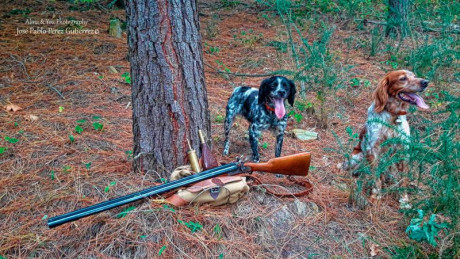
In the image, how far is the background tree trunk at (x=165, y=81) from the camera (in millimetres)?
3328

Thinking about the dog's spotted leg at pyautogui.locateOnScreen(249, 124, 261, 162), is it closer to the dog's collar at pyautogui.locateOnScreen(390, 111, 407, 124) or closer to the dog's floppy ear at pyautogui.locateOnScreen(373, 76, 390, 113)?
the dog's floppy ear at pyautogui.locateOnScreen(373, 76, 390, 113)

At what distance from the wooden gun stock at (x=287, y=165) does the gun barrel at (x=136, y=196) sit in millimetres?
232

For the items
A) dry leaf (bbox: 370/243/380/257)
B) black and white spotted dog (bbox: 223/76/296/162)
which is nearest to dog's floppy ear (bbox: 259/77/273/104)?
black and white spotted dog (bbox: 223/76/296/162)

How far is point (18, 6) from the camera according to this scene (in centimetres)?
980

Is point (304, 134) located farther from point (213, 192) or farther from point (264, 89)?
point (213, 192)

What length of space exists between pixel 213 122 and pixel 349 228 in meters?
2.71

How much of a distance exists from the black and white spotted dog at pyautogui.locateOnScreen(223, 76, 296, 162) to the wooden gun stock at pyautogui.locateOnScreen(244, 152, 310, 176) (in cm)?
99

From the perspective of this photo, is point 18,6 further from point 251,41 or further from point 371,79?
point 371,79

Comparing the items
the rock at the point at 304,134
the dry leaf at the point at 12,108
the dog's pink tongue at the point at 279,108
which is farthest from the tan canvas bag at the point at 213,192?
the dry leaf at the point at 12,108

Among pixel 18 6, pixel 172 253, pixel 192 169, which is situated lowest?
pixel 172 253

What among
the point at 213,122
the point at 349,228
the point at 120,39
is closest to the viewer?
the point at 349,228

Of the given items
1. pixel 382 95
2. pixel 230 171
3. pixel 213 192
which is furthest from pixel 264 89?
pixel 213 192

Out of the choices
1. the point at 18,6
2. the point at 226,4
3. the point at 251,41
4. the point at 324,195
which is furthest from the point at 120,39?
the point at 324,195

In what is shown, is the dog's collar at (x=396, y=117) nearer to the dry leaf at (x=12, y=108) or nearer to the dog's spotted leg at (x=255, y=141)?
the dog's spotted leg at (x=255, y=141)
